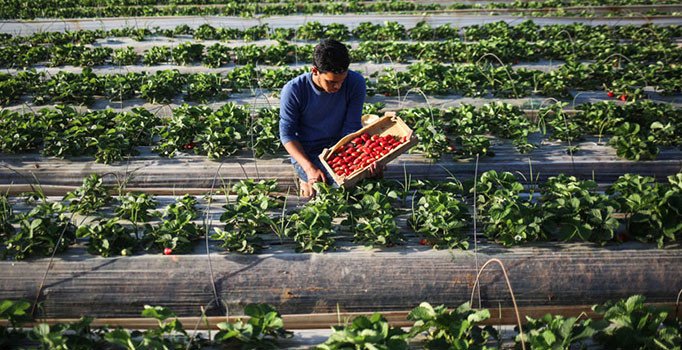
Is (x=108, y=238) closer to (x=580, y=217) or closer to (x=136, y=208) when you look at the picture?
(x=136, y=208)

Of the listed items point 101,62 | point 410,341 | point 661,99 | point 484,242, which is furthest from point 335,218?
point 101,62

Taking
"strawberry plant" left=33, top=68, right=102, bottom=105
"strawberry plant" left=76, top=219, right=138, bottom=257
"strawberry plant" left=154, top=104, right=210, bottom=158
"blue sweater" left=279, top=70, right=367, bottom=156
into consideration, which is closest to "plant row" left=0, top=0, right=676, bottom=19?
"strawberry plant" left=33, top=68, right=102, bottom=105

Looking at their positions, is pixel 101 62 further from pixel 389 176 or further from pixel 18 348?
pixel 18 348

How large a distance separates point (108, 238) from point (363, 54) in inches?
237

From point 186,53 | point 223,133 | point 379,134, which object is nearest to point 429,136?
point 379,134

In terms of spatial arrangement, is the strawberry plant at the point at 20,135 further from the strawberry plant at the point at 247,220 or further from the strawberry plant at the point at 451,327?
the strawberry plant at the point at 451,327

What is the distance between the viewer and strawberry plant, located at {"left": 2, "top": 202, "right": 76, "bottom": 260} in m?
3.53

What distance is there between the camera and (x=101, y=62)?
8789 mm

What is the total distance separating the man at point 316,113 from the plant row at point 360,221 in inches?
16.1

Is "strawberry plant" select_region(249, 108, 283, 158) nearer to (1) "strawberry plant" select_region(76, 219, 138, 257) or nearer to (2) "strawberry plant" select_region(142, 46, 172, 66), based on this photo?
(1) "strawberry plant" select_region(76, 219, 138, 257)

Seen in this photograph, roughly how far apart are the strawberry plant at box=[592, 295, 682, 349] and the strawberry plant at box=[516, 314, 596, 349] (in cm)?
10

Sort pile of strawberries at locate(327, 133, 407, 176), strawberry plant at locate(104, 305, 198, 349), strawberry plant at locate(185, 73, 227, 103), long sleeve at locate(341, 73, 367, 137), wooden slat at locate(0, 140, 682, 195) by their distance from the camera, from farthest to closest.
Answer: strawberry plant at locate(185, 73, 227, 103) < wooden slat at locate(0, 140, 682, 195) < long sleeve at locate(341, 73, 367, 137) < pile of strawberries at locate(327, 133, 407, 176) < strawberry plant at locate(104, 305, 198, 349)

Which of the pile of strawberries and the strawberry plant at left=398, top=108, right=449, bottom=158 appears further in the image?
the strawberry plant at left=398, top=108, right=449, bottom=158

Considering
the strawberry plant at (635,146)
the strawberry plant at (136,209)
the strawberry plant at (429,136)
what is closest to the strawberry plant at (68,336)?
the strawberry plant at (136,209)
